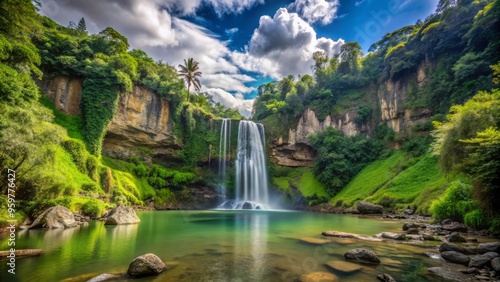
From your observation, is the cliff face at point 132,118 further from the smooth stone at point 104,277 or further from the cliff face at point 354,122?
the smooth stone at point 104,277

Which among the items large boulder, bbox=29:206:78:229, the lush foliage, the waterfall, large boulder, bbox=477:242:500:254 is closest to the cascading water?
→ the waterfall

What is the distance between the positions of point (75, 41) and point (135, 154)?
16.0 meters

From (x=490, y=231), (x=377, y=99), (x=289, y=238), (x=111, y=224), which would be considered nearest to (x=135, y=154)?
(x=111, y=224)

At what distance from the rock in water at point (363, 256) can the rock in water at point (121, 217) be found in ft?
41.4

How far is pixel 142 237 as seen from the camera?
1048 centimetres

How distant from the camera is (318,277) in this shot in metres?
5.69

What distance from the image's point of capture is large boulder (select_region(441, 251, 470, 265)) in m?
6.64

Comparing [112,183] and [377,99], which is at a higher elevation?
[377,99]

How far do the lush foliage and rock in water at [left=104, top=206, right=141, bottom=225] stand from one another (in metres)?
28.1

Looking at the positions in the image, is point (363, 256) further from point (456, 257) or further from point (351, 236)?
point (351, 236)

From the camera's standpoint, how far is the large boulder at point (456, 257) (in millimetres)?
6643

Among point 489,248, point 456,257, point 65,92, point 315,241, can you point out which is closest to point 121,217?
point 315,241

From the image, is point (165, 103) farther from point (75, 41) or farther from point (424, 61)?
point (424, 61)

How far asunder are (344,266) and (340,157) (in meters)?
33.1
